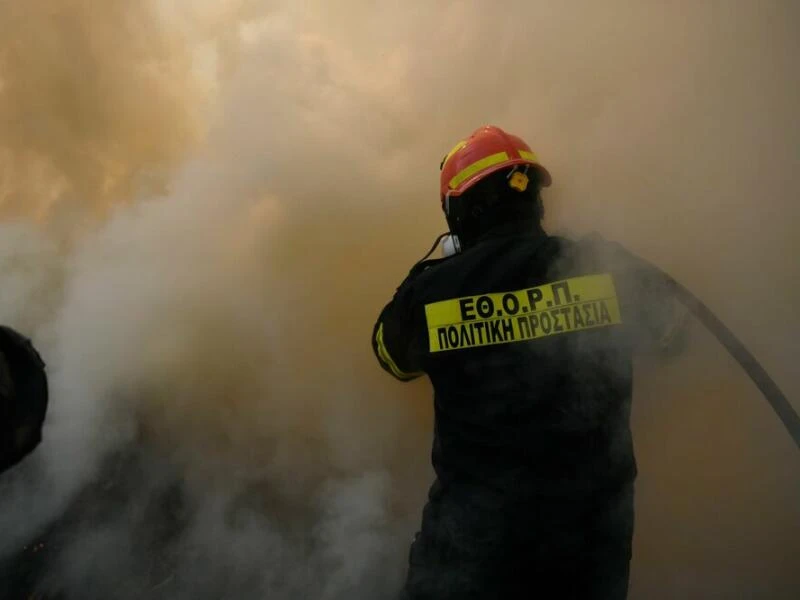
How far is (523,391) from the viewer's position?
1547 mm

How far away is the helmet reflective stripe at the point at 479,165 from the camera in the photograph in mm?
1868

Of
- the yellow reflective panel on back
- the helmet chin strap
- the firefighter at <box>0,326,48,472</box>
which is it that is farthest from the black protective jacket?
the firefighter at <box>0,326,48,472</box>

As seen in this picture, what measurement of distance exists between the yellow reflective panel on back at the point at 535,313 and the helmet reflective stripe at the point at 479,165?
1.64ft

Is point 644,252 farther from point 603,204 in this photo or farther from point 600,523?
point 600,523

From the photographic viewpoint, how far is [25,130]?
298 centimetres

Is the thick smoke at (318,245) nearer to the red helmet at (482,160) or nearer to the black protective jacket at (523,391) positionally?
the red helmet at (482,160)

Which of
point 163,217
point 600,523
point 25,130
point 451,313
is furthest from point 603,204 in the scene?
point 25,130

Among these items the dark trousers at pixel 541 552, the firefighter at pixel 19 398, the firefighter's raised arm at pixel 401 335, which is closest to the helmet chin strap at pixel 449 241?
the firefighter's raised arm at pixel 401 335

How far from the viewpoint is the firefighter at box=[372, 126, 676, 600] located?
1.54 metres

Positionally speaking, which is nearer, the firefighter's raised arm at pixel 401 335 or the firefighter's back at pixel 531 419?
the firefighter's back at pixel 531 419

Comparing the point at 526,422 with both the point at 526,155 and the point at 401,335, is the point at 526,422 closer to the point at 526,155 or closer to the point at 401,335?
the point at 401,335

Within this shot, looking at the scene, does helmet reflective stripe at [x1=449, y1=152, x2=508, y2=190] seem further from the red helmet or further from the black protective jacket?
the black protective jacket

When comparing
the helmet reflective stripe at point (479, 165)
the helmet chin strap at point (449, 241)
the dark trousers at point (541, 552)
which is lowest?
the dark trousers at point (541, 552)

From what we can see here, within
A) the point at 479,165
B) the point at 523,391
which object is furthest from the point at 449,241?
the point at 523,391
